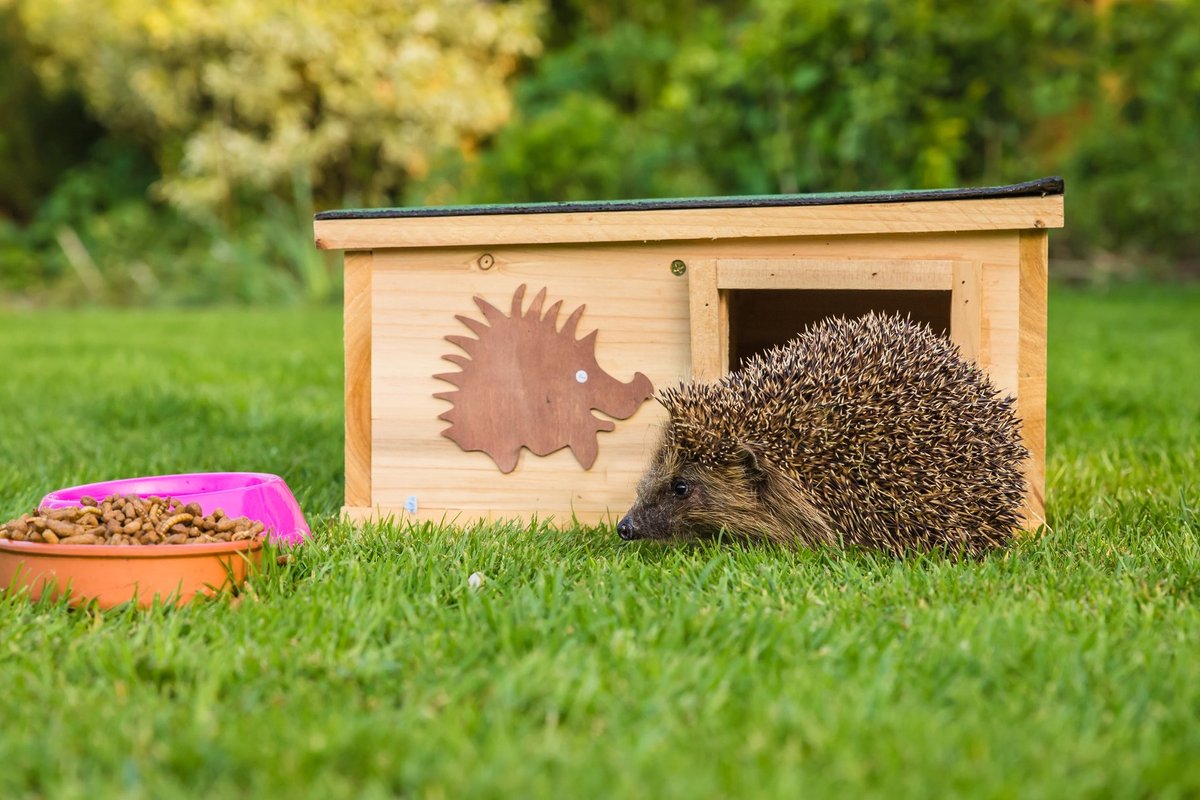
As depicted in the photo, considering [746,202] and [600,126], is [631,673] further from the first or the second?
[600,126]

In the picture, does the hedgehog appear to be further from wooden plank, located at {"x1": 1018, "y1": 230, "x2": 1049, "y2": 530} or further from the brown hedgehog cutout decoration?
the brown hedgehog cutout decoration

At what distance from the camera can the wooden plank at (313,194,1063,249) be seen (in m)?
3.55

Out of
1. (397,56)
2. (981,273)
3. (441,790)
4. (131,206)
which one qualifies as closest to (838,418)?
(981,273)

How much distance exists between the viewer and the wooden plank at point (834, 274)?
361cm

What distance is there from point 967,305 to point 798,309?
4.30 ft

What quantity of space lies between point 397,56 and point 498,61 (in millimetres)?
1798

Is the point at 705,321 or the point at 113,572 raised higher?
the point at 705,321

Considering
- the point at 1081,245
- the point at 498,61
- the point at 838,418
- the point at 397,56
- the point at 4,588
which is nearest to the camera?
the point at 4,588

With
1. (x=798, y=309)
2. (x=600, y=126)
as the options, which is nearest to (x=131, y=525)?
(x=798, y=309)

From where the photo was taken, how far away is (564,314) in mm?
3867

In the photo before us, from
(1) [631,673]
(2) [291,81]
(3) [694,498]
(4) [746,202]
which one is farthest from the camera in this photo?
(2) [291,81]

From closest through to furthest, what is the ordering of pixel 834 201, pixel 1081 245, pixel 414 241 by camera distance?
pixel 834 201 → pixel 414 241 → pixel 1081 245

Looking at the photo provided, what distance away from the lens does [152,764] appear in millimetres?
1968

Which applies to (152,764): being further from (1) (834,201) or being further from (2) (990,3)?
(2) (990,3)
